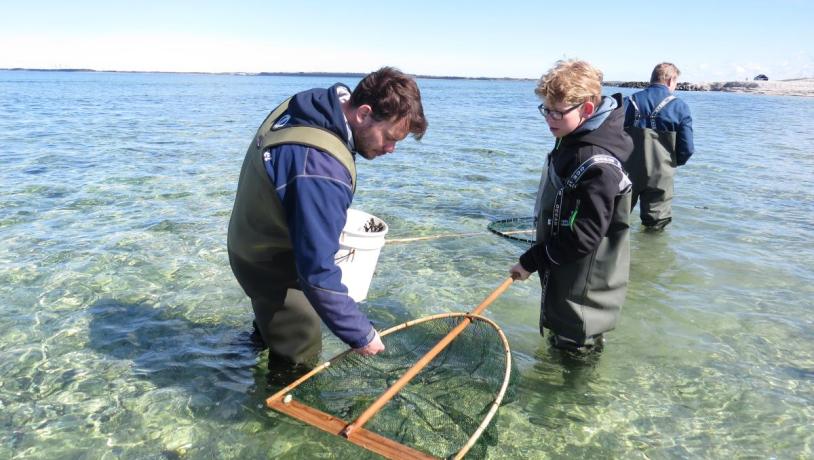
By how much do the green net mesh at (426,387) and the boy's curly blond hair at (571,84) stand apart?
1.69 meters

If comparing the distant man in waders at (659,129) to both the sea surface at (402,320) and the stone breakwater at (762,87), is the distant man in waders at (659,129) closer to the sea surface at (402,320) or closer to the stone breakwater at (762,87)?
the sea surface at (402,320)

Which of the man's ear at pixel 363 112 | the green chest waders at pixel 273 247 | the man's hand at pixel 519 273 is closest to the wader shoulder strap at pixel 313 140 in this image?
the green chest waders at pixel 273 247

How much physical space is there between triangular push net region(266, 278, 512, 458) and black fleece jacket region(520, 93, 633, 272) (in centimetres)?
75

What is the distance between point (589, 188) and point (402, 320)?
110 inches

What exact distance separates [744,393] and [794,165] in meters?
Answer: 14.4

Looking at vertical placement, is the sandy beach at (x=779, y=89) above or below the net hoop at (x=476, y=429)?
above

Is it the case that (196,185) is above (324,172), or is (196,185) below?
below

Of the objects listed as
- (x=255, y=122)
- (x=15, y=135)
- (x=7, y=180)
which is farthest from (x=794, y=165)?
(x=15, y=135)

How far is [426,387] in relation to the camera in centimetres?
429

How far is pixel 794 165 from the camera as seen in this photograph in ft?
52.5

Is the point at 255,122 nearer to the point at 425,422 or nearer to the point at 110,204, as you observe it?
the point at 110,204

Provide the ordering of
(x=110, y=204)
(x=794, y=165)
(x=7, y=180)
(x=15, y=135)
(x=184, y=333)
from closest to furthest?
1. (x=184, y=333)
2. (x=110, y=204)
3. (x=7, y=180)
4. (x=794, y=165)
5. (x=15, y=135)

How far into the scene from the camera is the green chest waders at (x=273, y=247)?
311 centimetres

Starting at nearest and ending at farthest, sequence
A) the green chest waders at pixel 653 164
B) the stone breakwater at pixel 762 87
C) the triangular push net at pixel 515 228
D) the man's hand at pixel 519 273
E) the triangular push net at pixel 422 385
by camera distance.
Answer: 1. the triangular push net at pixel 422 385
2. the man's hand at pixel 519 273
3. the green chest waders at pixel 653 164
4. the triangular push net at pixel 515 228
5. the stone breakwater at pixel 762 87
